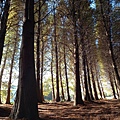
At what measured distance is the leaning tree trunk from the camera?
444cm

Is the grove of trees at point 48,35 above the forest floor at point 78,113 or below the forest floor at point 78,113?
above

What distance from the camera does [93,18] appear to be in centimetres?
1166

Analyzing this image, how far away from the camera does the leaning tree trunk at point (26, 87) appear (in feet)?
14.6

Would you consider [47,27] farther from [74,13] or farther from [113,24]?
[113,24]

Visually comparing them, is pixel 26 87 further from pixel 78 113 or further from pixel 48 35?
pixel 48 35

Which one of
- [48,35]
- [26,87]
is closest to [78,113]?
[26,87]

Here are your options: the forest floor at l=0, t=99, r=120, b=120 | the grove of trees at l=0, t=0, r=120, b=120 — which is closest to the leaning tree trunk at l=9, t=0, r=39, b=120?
the grove of trees at l=0, t=0, r=120, b=120

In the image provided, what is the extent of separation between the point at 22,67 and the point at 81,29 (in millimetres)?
6423

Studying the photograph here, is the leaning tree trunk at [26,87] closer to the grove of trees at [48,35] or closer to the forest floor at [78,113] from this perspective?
the grove of trees at [48,35]

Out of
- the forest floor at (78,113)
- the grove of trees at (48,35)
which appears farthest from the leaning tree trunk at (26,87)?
the forest floor at (78,113)

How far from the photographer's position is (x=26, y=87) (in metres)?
4.64

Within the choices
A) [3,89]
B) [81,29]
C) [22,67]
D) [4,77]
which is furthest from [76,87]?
[3,89]

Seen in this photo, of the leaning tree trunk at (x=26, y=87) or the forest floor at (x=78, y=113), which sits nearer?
the leaning tree trunk at (x=26, y=87)

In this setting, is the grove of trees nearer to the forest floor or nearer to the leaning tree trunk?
the leaning tree trunk
